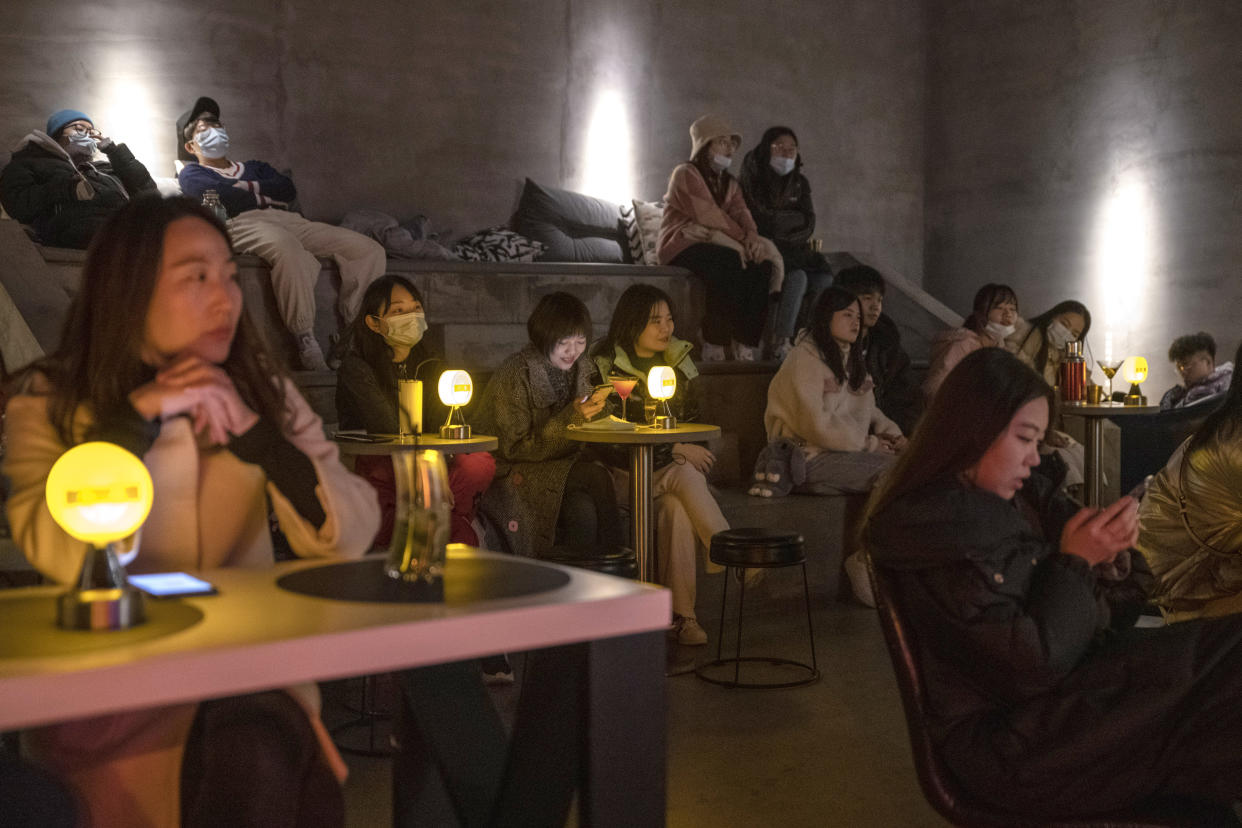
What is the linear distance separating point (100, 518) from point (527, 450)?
3.36 m

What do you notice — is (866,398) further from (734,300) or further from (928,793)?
(928,793)

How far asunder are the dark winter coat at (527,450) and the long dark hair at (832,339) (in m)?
1.46

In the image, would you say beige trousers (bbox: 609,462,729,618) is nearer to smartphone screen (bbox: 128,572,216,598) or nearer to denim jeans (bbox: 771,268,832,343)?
denim jeans (bbox: 771,268,832,343)

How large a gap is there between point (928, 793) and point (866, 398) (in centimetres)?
401

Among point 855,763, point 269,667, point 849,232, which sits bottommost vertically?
point 855,763

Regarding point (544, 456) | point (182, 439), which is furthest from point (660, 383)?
point (182, 439)

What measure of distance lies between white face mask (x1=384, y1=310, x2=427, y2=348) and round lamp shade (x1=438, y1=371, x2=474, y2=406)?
187 mm

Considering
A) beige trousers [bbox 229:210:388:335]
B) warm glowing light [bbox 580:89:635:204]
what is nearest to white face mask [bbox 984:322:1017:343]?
warm glowing light [bbox 580:89:635:204]

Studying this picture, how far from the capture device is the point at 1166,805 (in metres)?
2.04

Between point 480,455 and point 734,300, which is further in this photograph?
point 734,300

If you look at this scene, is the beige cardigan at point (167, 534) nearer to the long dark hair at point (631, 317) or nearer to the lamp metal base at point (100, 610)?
the lamp metal base at point (100, 610)

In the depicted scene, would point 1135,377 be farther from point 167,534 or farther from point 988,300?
point 167,534

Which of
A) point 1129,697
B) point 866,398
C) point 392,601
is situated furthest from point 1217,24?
point 392,601

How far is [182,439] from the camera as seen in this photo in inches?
77.5
